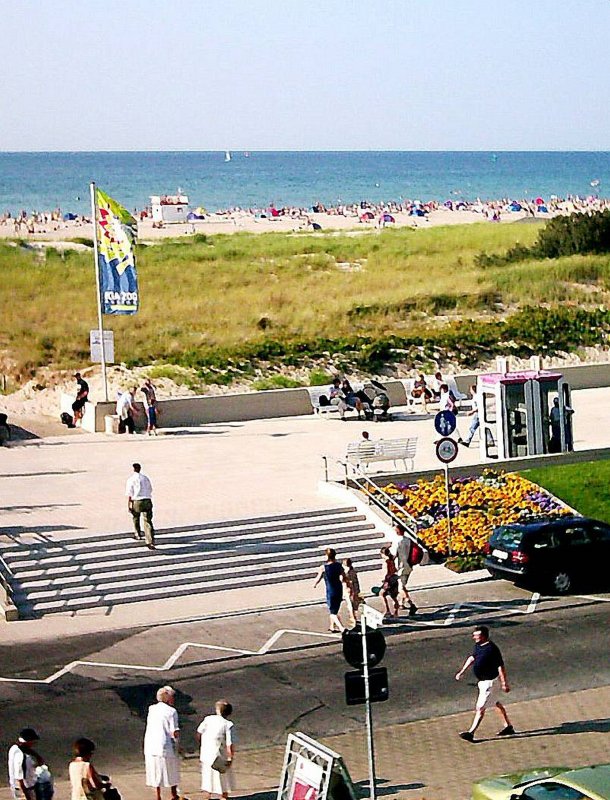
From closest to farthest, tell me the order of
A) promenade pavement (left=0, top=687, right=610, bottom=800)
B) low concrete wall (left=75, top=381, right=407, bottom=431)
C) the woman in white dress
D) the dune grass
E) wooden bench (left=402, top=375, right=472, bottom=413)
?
the woman in white dress
promenade pavement (left=0, top=687, right=610, bottom=800)
low concrete wall (left=75, top=381, right=407, bottom=431)
wooden bench (left=402, top=375, right=472, bottom=413)
the dune grass

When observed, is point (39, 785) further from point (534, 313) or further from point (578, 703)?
point (534, 313)

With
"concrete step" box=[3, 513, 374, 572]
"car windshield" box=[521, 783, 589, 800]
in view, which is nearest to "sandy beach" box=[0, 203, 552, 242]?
"concrete step" box=[3, 513, 374, 572]

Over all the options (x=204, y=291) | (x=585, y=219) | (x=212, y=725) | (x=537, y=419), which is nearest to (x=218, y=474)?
(x=537, y=419)

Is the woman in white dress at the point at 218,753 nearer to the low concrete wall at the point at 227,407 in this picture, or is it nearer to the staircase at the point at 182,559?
the staircase at the point at 182,559

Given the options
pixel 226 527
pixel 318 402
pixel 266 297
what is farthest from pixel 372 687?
pixel 266 297

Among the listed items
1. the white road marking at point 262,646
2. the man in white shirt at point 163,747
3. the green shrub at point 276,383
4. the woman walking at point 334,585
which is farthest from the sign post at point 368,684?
the green shrub at point 276,383

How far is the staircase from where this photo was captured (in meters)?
22.5

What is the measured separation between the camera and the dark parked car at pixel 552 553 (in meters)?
22.1

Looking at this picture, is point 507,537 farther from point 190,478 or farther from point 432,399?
Answer: point 432,399

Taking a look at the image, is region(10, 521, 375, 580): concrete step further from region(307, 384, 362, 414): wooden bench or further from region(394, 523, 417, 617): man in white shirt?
region(307, 384, 362, 414): wooden bench

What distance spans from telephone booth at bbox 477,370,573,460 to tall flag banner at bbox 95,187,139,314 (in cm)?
899

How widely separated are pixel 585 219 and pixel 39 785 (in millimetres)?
51026

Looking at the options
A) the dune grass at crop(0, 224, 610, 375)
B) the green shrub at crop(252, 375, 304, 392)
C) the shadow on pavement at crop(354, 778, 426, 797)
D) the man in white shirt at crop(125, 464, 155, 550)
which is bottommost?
the shadow on pavement at crop(354, 778, 426, 797)

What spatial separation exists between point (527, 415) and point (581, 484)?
2.01 m
